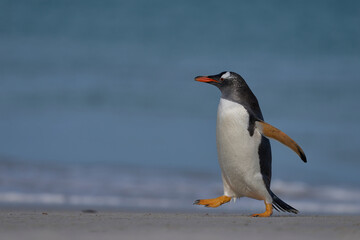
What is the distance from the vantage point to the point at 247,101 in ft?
19.2

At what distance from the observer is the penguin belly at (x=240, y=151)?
5.57 meters

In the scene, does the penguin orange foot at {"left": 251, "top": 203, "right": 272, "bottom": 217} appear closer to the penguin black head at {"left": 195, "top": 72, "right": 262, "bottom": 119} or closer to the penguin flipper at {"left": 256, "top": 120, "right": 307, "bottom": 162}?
the penguin flipper at {"left": 256, "top": 120, "right": 307, "bottom": 162}

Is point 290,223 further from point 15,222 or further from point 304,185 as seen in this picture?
point 304,185

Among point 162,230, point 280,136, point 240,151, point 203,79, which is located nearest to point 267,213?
point 240,151

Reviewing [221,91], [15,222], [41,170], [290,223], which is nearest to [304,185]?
[41,170]

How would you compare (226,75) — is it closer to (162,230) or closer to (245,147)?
(245,147)

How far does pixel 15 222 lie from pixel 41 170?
831 cm

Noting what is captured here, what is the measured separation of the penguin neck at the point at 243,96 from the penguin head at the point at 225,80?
0.02m

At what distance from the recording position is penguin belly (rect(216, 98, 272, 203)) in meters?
5.57

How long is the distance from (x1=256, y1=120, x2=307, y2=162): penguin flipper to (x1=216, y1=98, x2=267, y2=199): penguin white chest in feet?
0.34

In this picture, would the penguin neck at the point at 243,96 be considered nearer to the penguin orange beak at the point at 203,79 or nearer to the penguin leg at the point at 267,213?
the penguin orange beak at the point at 203,79

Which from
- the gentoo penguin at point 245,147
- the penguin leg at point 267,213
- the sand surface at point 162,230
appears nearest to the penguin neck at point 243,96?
the gentoo penguin at point 245,147

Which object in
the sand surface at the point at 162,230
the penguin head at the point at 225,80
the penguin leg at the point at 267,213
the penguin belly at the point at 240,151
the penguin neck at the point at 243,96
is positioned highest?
the penguin head at the point at 225,80

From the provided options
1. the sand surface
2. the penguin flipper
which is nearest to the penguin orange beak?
the penguin flipper
